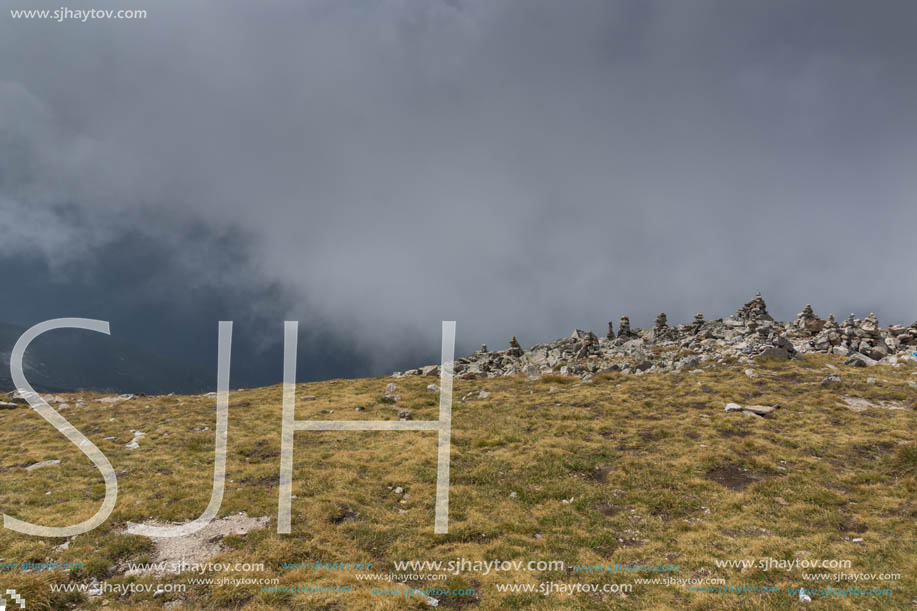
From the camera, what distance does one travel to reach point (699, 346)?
186 feet

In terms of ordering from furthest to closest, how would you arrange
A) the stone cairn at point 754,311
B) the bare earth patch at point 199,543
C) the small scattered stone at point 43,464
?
the stone cairn at point 754,311 < the small scattered stone at point 43,464 < the bare earth patch at point 199,543

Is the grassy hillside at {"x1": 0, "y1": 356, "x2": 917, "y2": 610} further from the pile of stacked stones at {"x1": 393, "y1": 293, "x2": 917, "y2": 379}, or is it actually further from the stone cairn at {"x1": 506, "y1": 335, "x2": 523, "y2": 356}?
the stone cairn at {"x1": 506, "y1": 335, "x2": 523, "y2": 356}

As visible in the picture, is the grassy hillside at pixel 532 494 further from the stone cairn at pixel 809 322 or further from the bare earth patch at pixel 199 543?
the stone cairn at pixel 809 322

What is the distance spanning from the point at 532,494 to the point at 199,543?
1511 centimetres

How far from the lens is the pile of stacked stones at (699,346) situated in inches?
1802

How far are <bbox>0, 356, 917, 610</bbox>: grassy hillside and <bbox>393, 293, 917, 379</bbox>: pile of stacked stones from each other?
11983mm

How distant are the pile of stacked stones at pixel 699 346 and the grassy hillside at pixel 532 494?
39.3ft

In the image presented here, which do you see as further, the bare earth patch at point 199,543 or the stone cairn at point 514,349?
the stone cairn at point 514,349

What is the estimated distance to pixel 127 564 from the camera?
45.6 ft

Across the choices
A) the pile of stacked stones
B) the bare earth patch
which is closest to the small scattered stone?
the bare earth patch

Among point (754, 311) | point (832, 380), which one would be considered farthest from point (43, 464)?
point (754, 311)

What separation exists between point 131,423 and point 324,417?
48.8 ft

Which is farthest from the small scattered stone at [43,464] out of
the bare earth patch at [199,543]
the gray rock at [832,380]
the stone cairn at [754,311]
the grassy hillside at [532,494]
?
the stone cairn at [754,311]

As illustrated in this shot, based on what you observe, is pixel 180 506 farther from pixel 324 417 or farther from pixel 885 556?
pixel 885 556
